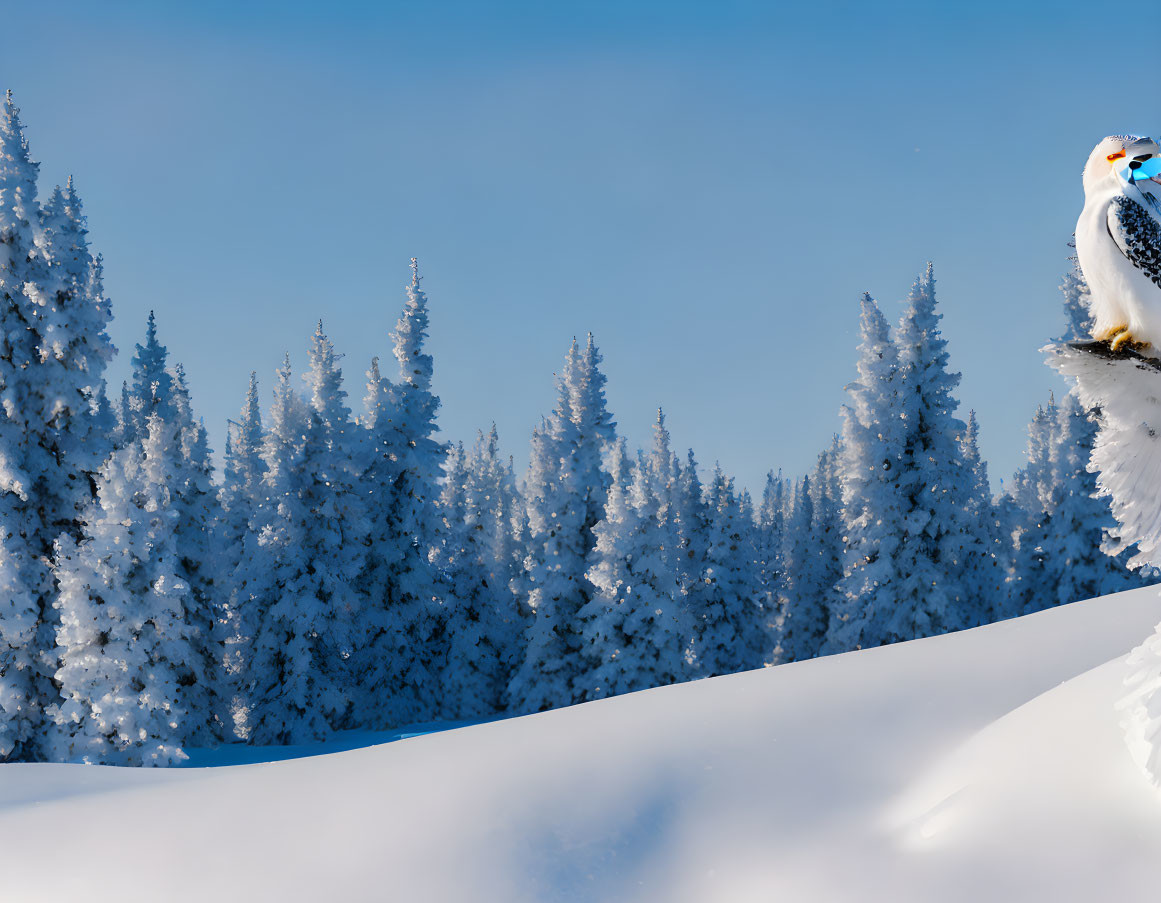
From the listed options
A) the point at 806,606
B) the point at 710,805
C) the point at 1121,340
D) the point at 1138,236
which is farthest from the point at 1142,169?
the point at 806,606

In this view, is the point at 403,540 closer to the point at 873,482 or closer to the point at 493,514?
the point at 873,482

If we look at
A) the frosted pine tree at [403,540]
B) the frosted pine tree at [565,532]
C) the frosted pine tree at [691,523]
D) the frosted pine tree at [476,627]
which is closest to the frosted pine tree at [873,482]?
the frosted pine tree at [565,532]

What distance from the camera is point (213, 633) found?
25.8 metres

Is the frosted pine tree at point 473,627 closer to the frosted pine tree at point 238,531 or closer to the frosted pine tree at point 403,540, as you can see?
the frosted pine tree at point 403,540

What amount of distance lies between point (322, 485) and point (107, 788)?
21.8m

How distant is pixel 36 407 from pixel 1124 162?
68.4 feet

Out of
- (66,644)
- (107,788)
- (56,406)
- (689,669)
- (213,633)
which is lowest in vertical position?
(689,669)

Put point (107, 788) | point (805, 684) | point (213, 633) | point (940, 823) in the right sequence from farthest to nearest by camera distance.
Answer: point (213, 633) → point (107, 788) → point (805, 684) → point (940, 823)

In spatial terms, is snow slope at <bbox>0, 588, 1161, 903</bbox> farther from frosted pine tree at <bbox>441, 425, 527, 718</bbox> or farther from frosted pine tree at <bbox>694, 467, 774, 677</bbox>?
frosted pine tree at <bbox>694, 467, 774, 677</bbox>

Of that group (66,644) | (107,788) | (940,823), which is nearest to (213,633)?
(66,644)

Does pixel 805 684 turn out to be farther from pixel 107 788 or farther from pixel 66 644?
pixel 66 644

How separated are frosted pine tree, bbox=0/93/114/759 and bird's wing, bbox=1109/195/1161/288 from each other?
20047mm

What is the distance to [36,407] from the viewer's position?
61.4 ft

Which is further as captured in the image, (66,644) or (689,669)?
(689,669)
